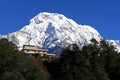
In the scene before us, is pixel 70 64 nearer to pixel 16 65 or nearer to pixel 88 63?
pixel 88 63

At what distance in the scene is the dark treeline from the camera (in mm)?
85312

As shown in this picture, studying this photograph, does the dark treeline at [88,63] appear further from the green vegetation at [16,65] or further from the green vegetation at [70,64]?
the green vegetation at [16,65]

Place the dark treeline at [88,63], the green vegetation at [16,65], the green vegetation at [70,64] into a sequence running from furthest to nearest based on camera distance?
the dark treeline at [88,63], the green vegetation at [70,64], the green vegetation at [16,65]

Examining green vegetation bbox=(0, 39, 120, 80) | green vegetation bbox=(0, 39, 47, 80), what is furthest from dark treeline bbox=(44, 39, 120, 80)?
green vegetation bbox=(0, 39, 47, 80)

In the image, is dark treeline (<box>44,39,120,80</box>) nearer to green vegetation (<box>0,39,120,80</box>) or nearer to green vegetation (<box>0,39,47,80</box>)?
green vegetation (<box>0,39,120,80</box>)

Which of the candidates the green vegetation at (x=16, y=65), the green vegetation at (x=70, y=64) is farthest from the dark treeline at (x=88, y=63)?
the green vegetation at (x=16, y=65)

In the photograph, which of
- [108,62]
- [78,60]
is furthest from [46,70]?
[78,60]

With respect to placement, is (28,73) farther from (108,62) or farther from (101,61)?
(108,62)

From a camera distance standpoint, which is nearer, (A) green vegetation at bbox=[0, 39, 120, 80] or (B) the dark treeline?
(A) green vegetation at bbox=[0, 39, 120, 80]

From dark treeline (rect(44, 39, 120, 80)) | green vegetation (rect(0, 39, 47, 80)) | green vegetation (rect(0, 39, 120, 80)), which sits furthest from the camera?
dark treeline (rect(44, 39, 120, 80))

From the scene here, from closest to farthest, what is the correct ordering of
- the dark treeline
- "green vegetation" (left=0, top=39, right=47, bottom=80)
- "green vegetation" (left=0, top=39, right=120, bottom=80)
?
1. "green vegetation" (left=0, top=39, right=47, bottom=80)
2. "green vegetation" (left=0, top=39, right=120, bottom=80)
3. the dark treeline

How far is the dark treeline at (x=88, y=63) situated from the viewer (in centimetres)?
8531

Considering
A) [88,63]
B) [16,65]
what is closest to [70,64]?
[88,63]

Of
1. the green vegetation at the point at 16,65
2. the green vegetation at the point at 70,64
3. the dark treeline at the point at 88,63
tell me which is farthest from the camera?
the dark treeline at the point at 88,63
